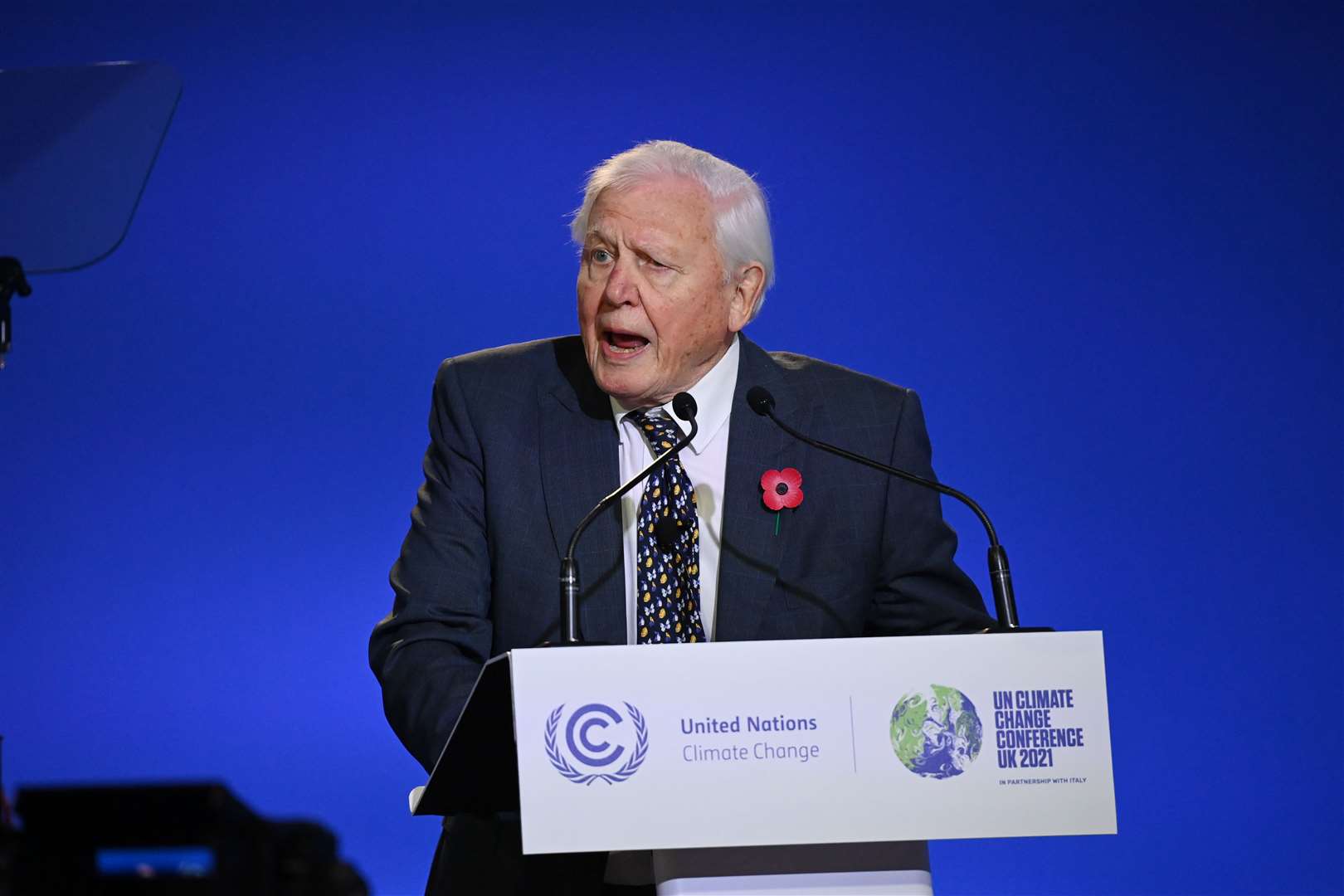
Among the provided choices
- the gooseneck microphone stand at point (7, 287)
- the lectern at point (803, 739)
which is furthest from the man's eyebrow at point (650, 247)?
the gooseneck microphone stand at point (7, 287)

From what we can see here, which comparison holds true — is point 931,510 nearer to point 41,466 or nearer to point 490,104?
point 490,104

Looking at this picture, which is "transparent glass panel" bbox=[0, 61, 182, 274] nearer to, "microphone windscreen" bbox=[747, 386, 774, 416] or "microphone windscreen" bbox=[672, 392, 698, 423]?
"microphone windscreen" bbox=[672, 392, 698, 423]

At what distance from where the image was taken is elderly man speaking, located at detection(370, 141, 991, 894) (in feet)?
6.91

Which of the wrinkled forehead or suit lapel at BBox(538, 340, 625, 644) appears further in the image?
the wrinkled forehead

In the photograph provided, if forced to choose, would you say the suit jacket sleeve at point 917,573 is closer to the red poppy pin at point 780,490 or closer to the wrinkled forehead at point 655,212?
the red poppy pin at point 780,490

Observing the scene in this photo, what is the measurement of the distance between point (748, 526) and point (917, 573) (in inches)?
11.0

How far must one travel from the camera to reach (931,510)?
2258mm

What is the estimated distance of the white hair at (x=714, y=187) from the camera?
2.26 metres

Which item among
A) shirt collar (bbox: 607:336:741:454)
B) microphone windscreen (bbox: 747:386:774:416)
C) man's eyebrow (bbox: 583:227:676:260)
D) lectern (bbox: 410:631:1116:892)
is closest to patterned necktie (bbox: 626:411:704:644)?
shirt collar (bbox: 607:336:741:454)

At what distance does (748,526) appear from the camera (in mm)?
2145

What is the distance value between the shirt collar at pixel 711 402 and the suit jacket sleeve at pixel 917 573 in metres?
0.29

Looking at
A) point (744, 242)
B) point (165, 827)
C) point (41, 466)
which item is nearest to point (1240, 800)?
point (744, 242)

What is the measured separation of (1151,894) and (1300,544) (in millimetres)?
956

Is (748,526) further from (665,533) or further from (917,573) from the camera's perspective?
(917,573)
